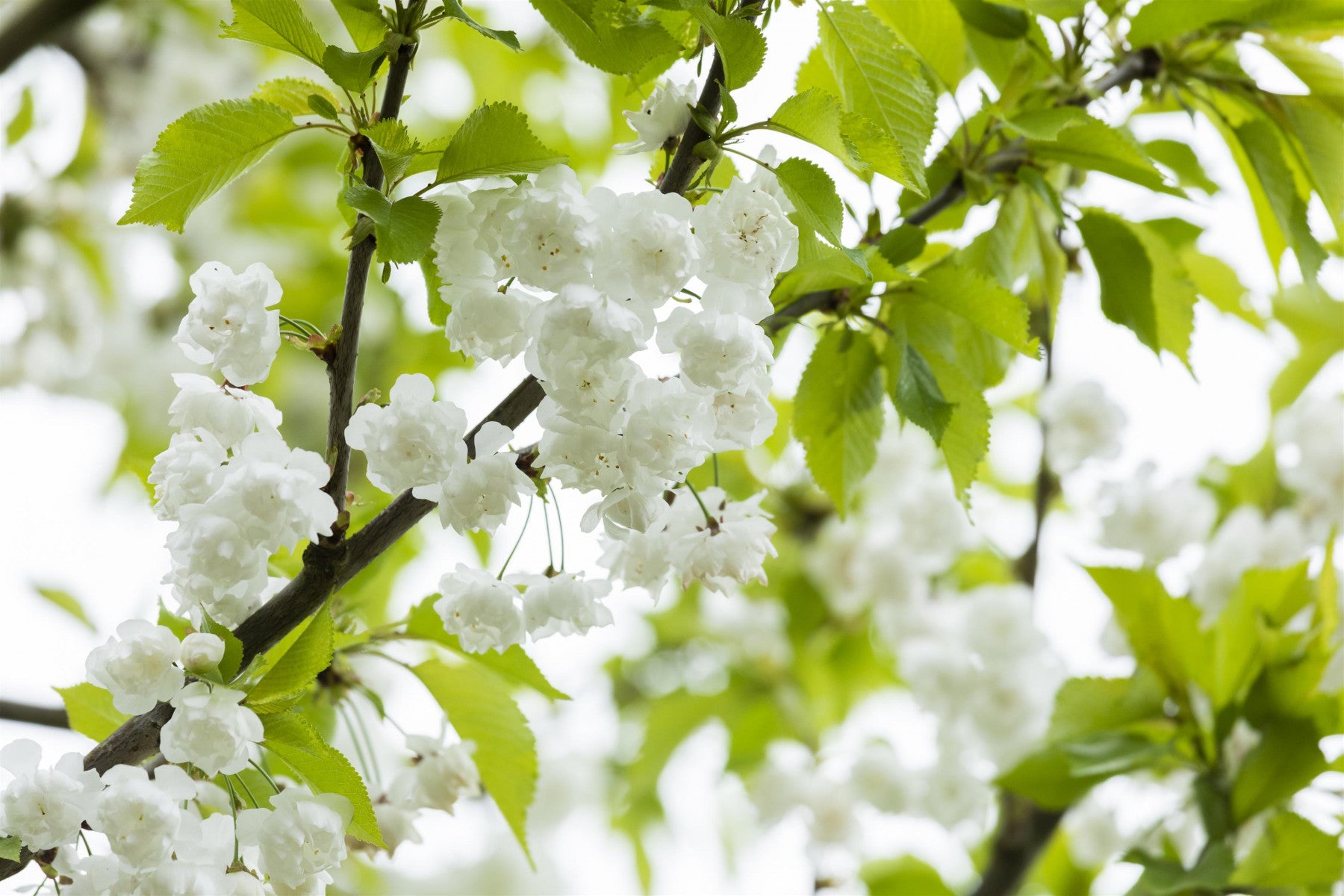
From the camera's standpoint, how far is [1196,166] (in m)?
0.92

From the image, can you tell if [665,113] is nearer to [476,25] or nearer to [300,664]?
[476,25]

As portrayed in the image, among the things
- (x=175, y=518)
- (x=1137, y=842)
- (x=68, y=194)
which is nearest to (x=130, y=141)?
(x=68, y=194)

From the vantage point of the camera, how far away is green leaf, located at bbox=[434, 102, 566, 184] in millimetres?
472

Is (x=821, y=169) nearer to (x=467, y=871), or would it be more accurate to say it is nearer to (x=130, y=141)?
(x=130, y=141)

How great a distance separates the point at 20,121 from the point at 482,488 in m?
1.69

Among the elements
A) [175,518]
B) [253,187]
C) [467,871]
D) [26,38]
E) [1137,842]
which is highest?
[26,38]

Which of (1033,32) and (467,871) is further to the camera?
(467,871)

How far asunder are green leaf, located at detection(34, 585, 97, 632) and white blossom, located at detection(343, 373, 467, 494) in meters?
0.81

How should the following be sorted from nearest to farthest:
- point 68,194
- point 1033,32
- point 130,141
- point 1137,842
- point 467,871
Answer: point 1033,32 → point 1137,842 → point 68,194 → point 130,141 → point 467,871

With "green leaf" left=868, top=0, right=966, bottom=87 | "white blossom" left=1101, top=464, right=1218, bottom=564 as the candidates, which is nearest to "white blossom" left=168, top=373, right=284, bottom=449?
"green leaf" left=868, top=0, right=966, bottom=87

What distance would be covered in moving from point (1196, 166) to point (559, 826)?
2.07 metres

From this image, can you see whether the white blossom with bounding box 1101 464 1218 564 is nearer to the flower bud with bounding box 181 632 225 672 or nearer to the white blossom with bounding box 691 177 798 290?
the white blossom with bounding box 691 177 798 290

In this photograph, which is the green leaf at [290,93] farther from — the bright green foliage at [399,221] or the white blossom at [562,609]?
the white blossom at [562,609]

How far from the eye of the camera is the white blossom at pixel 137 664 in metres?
0.46
